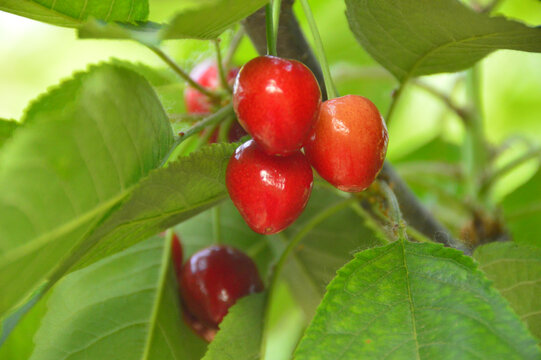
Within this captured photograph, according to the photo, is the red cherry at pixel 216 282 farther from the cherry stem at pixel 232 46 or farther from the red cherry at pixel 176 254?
the cherry stem at pixel 232 46

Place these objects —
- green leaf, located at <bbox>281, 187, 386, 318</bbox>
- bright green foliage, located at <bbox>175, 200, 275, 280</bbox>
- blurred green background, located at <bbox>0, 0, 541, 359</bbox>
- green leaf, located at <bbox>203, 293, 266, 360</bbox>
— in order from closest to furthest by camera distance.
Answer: green leaf, located at <bbox>203, 293, 266, 360</bbox> → green leaf, located at <bbox>281, 187, 386, 318</bbox> → bright green foliage, located at <bbox>175, 200, 275, 280</bbox> → blurred green background, located at <bbox>0, 0, 541, 359</bbox>

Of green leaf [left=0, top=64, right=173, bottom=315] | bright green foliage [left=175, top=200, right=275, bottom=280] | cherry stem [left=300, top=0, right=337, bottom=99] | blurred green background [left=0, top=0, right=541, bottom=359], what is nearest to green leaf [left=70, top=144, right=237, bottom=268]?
green leaf [left=0, top=64, right=173, bottom=315]

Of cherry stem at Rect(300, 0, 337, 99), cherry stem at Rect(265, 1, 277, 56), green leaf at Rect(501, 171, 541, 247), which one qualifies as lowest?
green leaf at Rect(501, 171, 541, 247)

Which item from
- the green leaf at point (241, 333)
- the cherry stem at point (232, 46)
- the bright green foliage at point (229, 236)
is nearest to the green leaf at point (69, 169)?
the green leaf at point (241, 333)

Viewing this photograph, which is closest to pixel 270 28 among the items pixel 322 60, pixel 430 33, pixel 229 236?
pixel 322 60

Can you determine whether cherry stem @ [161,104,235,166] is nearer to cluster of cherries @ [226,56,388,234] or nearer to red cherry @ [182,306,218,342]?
cluster of cherries @ [226,56,388,234]

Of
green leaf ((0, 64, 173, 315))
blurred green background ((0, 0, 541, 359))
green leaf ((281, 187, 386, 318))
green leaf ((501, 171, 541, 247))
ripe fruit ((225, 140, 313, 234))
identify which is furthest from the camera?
blurred green background ((0, 0, 541, 359))

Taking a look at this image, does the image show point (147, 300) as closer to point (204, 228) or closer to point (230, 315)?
point (230, 315)
